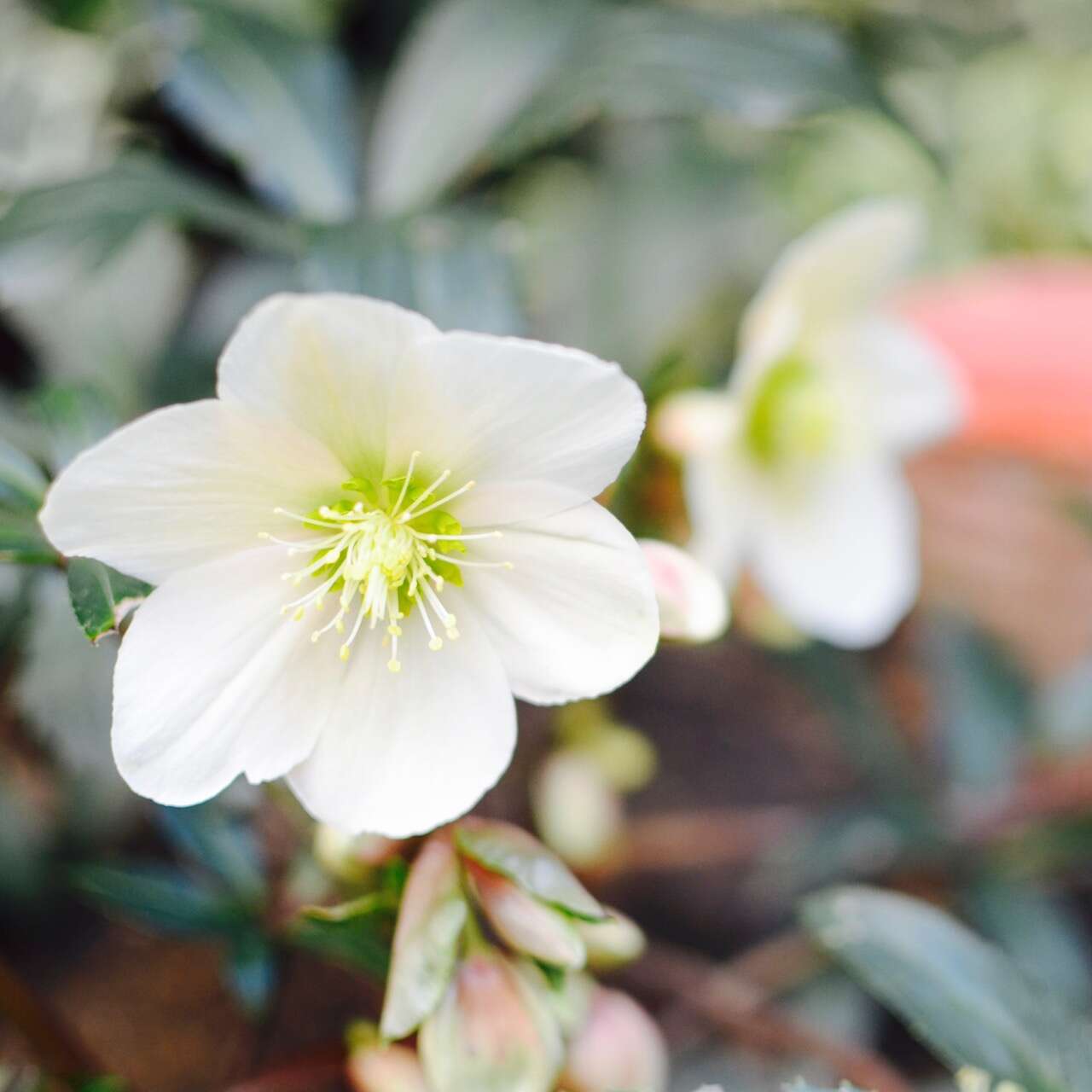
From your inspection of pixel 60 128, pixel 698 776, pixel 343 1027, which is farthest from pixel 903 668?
pixel 60 128

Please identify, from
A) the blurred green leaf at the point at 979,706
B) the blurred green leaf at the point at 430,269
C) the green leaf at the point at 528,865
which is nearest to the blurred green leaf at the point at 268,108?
the blurred green leaf at the point at 430,269

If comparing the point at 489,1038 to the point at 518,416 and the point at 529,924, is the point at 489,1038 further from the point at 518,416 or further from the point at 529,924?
the point at 518,416

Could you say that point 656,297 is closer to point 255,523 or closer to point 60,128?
point 60,128

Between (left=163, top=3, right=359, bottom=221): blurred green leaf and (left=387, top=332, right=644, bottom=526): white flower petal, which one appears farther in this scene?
(left=163, top=3, right=359, bottom=221): blurred green leaf

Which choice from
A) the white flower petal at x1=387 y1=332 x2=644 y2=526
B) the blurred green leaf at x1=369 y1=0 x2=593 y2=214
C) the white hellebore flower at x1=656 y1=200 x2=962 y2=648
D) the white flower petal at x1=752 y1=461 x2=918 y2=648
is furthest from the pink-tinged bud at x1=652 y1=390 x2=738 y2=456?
the white flower petal at x1=387 y1=332 x2=644 y2=526

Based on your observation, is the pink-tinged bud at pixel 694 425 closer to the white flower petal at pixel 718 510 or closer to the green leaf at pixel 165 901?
the white flower petal at pixel 718 510

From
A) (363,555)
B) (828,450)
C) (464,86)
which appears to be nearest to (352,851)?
(363,555)

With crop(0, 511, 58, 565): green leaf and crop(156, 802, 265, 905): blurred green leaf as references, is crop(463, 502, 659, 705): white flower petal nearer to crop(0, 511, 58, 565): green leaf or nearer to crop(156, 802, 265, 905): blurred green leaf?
crop(0, 511, 58, 565): green leaf
